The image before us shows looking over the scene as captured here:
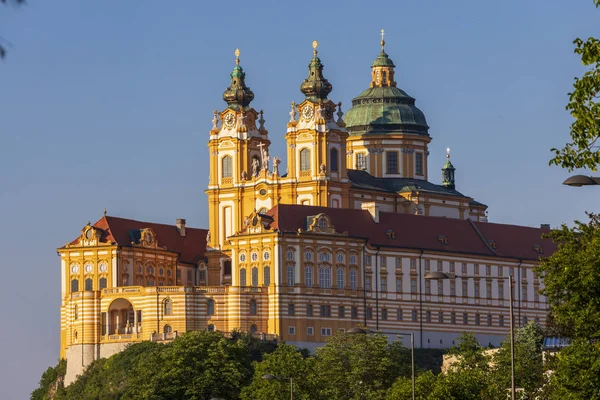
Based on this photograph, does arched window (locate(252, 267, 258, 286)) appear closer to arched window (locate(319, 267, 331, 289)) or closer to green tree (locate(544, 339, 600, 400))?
arched window (locate(319, 267, 331, 289))

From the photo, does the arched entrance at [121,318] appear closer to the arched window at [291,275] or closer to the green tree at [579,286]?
the arched window at [291,275]

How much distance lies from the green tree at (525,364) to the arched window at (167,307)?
132 feet

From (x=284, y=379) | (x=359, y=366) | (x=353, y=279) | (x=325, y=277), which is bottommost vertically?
(x=284, y=379)

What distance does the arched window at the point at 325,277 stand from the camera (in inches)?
7623

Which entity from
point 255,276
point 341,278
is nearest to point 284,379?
point 255,276

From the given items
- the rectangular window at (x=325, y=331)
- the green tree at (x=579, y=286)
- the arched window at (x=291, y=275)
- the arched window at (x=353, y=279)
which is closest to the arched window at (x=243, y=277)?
the arched window at (x=291, y=275)

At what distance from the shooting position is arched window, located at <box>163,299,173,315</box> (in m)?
195

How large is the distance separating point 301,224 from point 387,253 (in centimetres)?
1038

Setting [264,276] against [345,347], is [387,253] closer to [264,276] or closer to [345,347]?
[264,276]

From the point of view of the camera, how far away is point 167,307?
195m

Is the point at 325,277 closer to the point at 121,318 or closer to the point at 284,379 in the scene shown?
the point at 121,318

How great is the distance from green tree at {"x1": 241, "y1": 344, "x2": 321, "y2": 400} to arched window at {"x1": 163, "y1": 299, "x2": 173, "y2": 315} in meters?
40.1

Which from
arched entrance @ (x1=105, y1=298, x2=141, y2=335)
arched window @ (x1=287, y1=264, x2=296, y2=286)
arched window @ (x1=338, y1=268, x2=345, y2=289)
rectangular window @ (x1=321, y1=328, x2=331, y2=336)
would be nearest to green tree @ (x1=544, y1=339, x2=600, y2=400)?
rectangular window @ (x1=321, y1=328, x2=331, y2=336)

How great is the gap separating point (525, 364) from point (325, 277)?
52.2 meters
